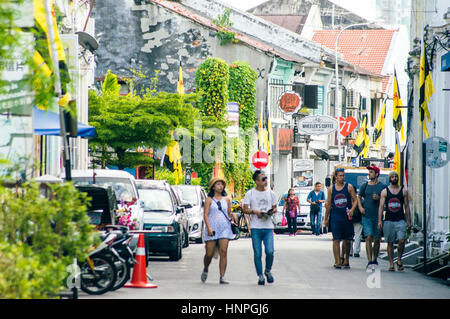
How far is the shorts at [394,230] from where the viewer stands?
59.6 feet

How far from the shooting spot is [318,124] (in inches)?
1668

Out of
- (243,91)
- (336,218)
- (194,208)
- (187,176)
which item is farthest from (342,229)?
(243,91)

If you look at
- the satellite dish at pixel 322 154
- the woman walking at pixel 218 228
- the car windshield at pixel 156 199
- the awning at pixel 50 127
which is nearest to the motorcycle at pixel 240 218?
the car windshield at pixel 156 199

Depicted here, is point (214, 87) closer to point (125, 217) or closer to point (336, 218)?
point (336, 218)

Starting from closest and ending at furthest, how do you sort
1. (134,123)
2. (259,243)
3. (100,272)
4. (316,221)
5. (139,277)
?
(100,272) → (139,277) → (259,243) → (134,123) → (316,221)

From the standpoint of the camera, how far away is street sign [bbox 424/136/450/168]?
17.7 m

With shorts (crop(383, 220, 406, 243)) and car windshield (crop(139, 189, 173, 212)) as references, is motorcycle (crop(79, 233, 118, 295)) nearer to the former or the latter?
shorts (crop(383, 220, 406, 243))

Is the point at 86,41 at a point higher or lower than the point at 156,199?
higher

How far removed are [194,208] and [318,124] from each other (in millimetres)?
15668

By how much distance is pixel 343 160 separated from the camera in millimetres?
58438

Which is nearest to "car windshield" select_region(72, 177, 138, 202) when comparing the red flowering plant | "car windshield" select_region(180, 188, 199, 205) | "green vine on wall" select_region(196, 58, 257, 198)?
the red flowering plant

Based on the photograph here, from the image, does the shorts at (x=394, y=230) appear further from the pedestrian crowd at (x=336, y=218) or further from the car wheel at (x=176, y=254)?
the car wheel at (x=176, y=254)

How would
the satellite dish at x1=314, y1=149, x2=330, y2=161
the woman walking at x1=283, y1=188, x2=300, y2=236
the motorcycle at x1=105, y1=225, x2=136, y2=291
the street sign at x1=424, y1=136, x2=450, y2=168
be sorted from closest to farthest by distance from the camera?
the motorcycle at x1=105, y1=225, x2=136, y2=291, the street sign at x1=424, y1=136, x2=450, y2=168, the woman walking at x1=283, y1=188, x2=300, y2=236, the satellite dish at x1=314, y1=149, x2=330, y2=161

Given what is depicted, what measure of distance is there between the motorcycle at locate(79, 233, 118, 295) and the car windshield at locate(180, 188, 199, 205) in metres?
14.5
